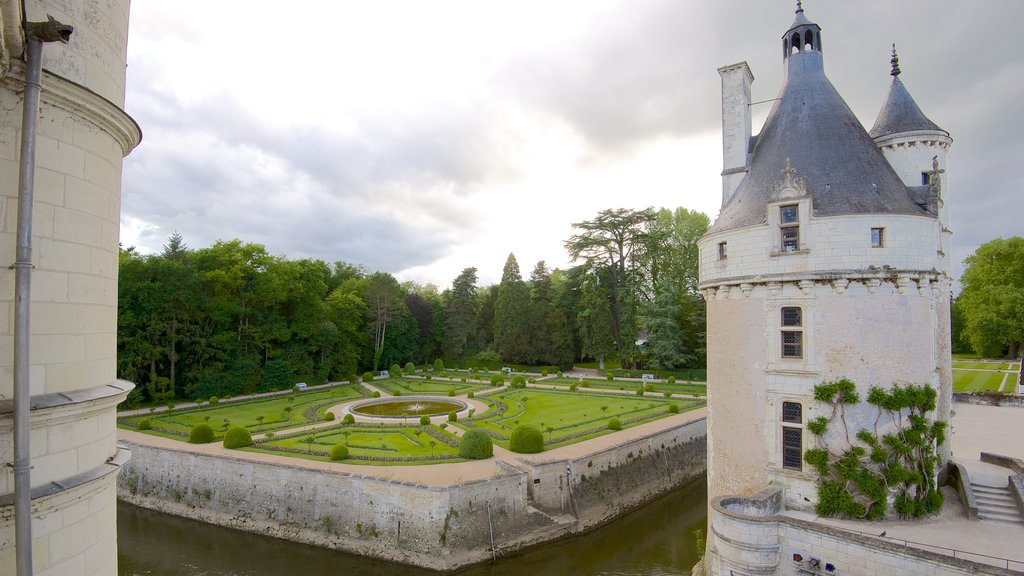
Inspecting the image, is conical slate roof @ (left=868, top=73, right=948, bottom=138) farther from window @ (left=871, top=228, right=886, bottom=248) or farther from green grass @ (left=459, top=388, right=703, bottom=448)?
green grass @ (left=459, top=388, right=703, bottom=448)

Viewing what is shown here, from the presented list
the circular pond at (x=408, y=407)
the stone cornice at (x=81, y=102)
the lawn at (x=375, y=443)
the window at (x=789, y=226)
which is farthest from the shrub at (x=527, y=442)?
the stone cornice at (x=81, y=102)

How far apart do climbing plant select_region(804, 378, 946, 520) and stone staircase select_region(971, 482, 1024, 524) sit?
6.49 feet

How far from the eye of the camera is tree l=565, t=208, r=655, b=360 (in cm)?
4438

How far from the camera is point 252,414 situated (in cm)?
2830

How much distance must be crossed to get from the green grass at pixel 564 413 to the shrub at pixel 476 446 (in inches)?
73.2

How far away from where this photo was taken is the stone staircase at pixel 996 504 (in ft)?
37.0

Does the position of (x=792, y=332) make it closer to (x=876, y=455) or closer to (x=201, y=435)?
(x=876, y=455)

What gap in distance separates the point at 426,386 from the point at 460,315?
1803 centimetres

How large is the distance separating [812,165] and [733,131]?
8.27 ft

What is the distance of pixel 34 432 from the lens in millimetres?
3676

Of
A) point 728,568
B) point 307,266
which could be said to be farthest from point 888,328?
point 307,266

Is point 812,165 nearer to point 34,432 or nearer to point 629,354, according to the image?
point 34,432

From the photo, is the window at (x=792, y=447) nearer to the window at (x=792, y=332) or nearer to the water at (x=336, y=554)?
the window at (x=792, y=332)

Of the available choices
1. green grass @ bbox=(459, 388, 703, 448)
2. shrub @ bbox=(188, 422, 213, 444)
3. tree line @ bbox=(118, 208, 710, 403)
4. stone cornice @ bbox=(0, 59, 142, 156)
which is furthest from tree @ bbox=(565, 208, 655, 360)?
stone cornice @ bbox=(0, 59, 142, 156)
